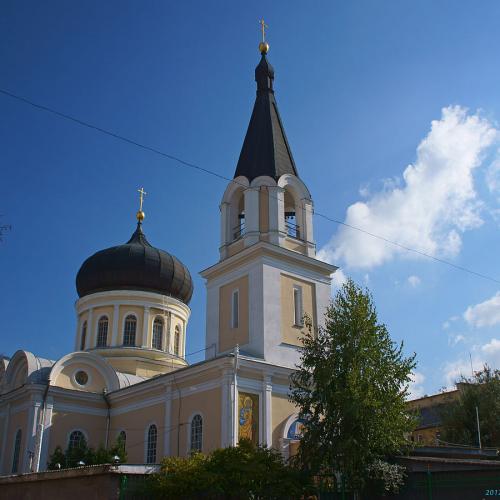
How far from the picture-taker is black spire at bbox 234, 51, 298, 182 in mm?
28297

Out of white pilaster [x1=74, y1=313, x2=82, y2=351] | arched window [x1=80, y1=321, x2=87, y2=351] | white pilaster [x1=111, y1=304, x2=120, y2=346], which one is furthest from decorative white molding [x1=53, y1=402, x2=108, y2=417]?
white pilaster [x1=74, y1=313, x2=82, y2=351]

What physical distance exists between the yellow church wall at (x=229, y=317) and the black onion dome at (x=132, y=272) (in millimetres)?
9625

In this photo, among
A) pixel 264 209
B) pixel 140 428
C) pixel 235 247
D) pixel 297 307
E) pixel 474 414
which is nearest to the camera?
pixel 297 307

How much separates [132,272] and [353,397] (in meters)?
21.7

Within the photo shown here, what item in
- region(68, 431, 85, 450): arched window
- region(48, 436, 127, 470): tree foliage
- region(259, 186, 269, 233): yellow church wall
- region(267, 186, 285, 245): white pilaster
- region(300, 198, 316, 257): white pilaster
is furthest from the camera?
region(68, 431, 85, 450): arched window

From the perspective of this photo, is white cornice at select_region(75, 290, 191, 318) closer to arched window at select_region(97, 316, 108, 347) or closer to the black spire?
arched window at select_region(97, 316, 108, 347)

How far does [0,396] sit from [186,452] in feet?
36.8

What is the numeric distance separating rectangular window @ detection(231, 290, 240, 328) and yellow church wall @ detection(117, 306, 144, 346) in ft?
33.4

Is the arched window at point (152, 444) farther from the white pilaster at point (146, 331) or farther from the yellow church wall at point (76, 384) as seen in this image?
the white pilaster at point (146, 331)

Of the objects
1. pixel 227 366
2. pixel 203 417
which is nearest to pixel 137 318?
pixel 203 417

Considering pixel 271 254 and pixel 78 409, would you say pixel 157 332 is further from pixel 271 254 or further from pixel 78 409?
pixel 271 254

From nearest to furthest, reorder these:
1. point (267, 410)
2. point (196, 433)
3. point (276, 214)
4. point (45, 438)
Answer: point (267, 410) < point (196, 433) < point (276, 214) < point (45, 438)

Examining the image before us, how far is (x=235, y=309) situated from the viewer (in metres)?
26.5

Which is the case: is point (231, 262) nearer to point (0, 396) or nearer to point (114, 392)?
point (114, 392)
